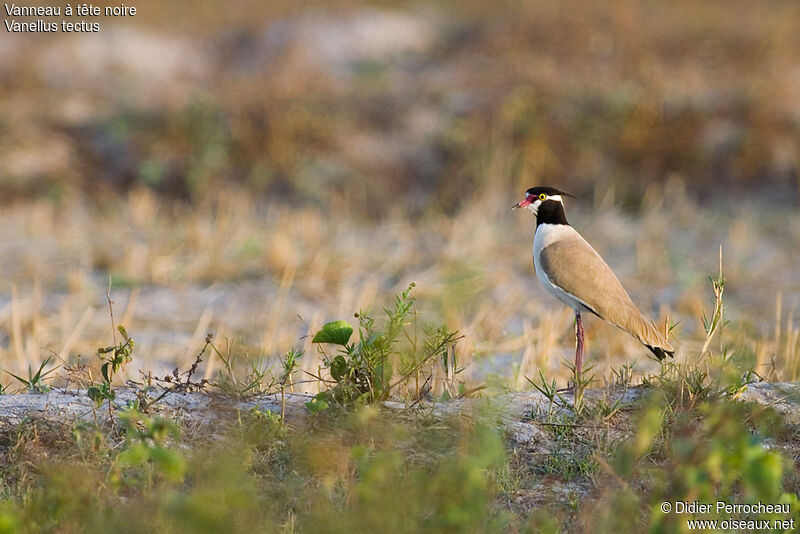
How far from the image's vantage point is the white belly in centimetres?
429

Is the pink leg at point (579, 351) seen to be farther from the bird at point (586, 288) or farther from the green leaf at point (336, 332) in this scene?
the green leaf at point (336, 332)

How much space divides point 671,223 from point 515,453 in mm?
7017

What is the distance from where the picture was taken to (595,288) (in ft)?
13.8

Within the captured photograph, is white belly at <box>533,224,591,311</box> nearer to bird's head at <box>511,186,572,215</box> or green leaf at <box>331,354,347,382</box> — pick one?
bird's head at <box>511,186,572,215</box>

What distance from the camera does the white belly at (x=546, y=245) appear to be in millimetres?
4285

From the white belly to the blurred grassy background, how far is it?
1222 mm

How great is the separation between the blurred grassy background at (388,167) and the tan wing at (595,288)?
107 centimetres

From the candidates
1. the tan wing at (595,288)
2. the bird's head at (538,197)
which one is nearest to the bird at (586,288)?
the tan wing at (595,288)

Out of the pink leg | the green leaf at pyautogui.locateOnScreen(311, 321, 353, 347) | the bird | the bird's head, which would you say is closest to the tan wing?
the bird

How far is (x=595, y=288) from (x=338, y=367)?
3.92 ft

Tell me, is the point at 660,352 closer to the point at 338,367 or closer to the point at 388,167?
the point at 338,367

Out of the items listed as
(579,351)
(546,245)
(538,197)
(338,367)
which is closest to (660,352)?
(579,351)

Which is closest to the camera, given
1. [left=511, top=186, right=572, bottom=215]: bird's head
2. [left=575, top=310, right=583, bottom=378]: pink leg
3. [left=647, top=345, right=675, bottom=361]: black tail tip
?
[left=575, top=310, right=583, bottom=378]: pink leg

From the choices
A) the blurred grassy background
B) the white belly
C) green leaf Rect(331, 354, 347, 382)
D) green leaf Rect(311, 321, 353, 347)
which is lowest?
green leaf Rect(331, 354, 347, 382)
